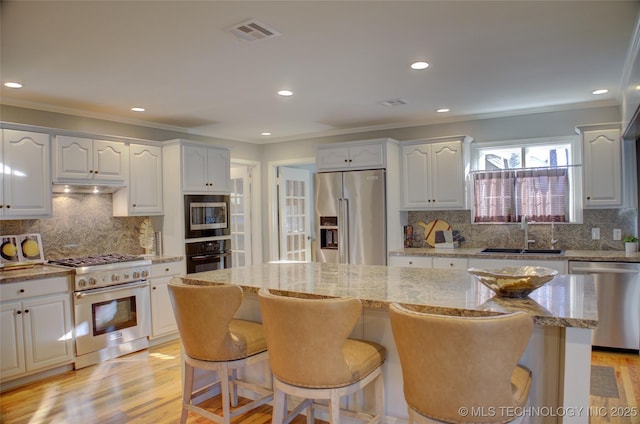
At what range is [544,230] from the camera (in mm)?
4648

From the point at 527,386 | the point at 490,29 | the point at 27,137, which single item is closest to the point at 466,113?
the point at 490,29

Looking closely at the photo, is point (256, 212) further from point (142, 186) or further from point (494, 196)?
point (494, 196)

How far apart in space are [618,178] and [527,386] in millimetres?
3285

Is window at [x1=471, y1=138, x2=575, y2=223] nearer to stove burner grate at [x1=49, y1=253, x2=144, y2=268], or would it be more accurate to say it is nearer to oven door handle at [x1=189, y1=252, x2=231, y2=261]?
oven door handle at [x1=189, y1=252, x2=231, y2=261]

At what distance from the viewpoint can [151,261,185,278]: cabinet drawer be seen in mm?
4316

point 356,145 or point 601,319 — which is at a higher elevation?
point 356,145

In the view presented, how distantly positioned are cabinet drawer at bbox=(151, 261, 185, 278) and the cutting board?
2896mm

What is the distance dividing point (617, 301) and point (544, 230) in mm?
1056

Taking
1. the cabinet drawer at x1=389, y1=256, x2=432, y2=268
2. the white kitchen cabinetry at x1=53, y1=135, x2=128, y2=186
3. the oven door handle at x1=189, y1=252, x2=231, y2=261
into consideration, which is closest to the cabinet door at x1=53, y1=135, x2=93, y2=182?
the white kitchen cabinetry at x1=53, y1=135, x2=128, y2=186

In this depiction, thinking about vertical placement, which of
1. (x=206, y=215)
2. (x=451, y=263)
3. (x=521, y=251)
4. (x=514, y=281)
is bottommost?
(x=451, y=263)

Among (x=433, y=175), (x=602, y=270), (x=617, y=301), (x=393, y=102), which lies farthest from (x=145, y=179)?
(x=617, y=301)

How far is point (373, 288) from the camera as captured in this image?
225cm

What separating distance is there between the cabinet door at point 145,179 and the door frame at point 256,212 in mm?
1653

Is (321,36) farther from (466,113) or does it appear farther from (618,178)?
(618,178)
